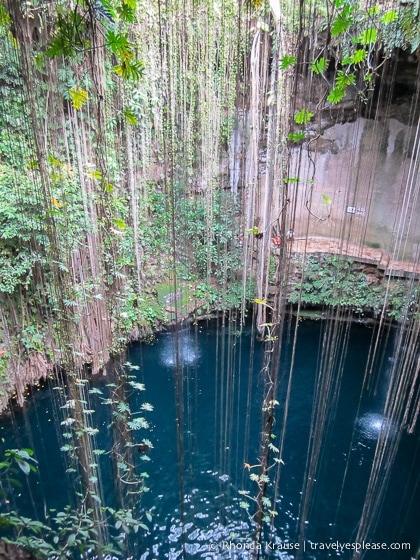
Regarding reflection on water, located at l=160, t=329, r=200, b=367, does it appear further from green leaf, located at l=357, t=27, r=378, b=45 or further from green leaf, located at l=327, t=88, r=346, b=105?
green leaf, located at l=357, t=27, r=378, b=45

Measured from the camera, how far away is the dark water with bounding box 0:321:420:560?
3.11 meters

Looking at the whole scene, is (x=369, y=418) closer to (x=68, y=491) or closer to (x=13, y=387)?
(x=68, y=491)

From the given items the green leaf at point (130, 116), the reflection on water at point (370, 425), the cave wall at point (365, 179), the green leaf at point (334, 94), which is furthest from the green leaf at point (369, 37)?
the cave wall at point (365, 179)

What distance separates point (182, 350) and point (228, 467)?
220 cm

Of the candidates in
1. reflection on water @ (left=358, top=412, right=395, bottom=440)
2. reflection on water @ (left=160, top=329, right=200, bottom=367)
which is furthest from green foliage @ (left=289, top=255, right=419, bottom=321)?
reflection on water @ (left=160, top=329, right=200, bottom=367)

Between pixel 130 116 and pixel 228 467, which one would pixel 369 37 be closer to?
pixel 130 116

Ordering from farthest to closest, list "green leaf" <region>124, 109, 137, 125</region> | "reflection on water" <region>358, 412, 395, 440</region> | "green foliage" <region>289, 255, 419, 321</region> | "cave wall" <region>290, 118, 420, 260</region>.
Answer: "cave wall" <region>290, 118, 420, 260</region>
"green foliage" <region>289, 255, 419, 321</region>
"reflection on water" <region>358, 412, 395, 440</region>
"green leaf" <region>124, 109, 137, 125</region>

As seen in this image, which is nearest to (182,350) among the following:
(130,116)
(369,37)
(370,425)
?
(370,425)

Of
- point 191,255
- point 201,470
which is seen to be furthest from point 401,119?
point 201,470

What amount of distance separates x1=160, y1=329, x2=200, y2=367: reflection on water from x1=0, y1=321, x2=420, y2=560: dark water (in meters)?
0.17

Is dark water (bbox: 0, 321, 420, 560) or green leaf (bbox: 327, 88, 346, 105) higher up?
green leaf (bbox: 327, 88, 346, 105)

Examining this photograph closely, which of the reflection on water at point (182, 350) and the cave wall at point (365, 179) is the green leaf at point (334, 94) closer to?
the reflection on water at point (182, 350)

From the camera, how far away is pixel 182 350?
566 cm

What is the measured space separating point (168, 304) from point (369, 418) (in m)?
3.50
